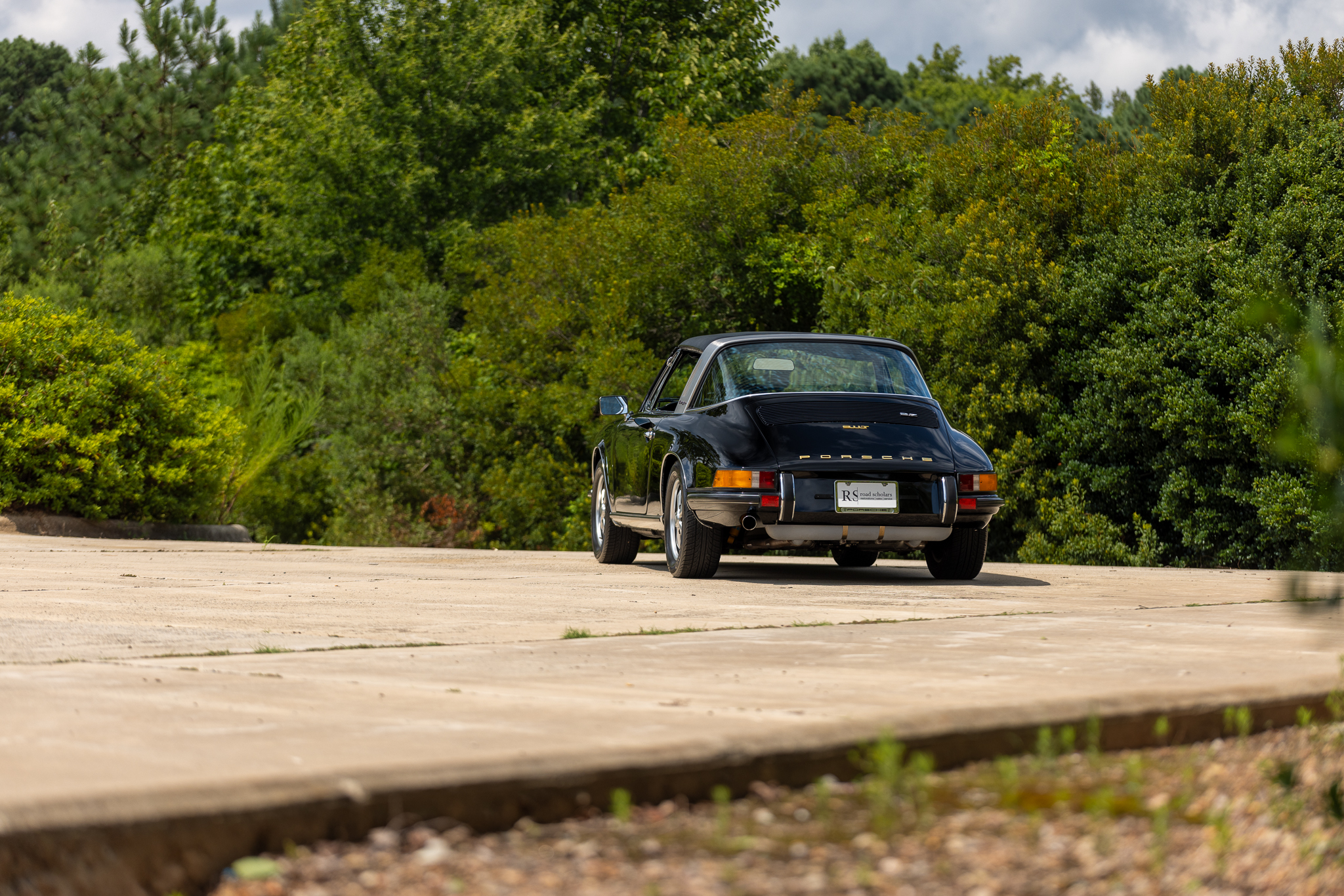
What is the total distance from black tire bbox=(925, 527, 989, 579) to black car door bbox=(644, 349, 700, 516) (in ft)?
6.62

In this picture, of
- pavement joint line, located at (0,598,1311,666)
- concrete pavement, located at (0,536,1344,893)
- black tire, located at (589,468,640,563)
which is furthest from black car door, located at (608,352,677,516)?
pavement joint line, located at (0,598,1311,666)

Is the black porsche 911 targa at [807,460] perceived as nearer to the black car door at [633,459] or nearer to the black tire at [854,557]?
the black car door at [633,459]

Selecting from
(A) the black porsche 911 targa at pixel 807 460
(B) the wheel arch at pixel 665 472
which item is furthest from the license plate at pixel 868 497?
(B) the wheel arch at pixel 665 472

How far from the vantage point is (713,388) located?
10.7 m

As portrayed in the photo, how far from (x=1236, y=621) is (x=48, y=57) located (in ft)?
245

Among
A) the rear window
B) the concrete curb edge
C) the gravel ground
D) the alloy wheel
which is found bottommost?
the gravel ground

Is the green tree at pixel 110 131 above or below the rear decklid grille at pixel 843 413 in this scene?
above

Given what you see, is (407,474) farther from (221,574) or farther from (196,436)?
(221,574)

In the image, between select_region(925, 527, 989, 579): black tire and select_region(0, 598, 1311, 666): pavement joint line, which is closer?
select_region(0, 598, 1311, 666): pavement joint line

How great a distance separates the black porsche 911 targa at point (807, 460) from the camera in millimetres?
9477

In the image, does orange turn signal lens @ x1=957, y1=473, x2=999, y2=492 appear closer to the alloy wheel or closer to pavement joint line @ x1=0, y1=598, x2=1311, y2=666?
the alloy wheel

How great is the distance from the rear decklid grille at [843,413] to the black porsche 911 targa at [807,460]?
0.04 ft

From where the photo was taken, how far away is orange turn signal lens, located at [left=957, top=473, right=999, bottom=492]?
9.77m

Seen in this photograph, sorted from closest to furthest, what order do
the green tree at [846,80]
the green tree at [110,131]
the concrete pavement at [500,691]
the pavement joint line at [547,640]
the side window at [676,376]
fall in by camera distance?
the concrete pavement at [500,691] < the pavement joint line at [547,640] < the side window at [676,376] < the green tree at [110,131] < the green tree at [846,80]
